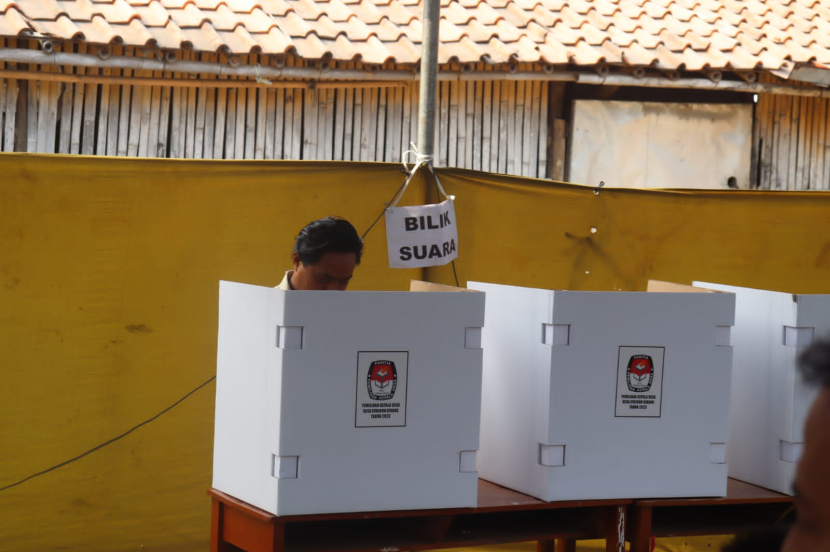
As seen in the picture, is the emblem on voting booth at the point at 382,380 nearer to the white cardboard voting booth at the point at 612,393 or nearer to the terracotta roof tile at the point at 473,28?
the white cardboard voting booth at the point at 612,393

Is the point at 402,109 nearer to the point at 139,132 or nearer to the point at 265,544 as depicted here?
the point at 139,132

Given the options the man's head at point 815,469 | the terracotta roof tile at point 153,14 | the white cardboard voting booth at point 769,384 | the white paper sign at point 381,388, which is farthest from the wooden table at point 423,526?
the terracotta roof tile at point 153,14

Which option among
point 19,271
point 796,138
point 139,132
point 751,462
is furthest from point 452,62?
point 751,462

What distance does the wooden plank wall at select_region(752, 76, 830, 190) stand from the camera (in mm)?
7574

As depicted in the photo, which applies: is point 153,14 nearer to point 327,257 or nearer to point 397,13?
point 397,13

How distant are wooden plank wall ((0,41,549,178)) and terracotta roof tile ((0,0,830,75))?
16 centimetres

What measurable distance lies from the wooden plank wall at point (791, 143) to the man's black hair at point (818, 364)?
7.08 m

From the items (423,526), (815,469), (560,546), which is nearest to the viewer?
(815,469)

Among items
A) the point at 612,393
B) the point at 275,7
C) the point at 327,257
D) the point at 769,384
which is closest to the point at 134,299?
the point at 327,257

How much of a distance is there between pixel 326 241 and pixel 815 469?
278cm

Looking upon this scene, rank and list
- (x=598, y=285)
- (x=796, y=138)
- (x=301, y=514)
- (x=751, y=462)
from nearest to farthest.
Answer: (x=301, y=514), (x=751, y=462), (x=598, y=285), (x=796, y=138)

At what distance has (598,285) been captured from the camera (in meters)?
5.10

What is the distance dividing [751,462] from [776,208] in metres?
2.20

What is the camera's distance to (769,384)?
3393mm
